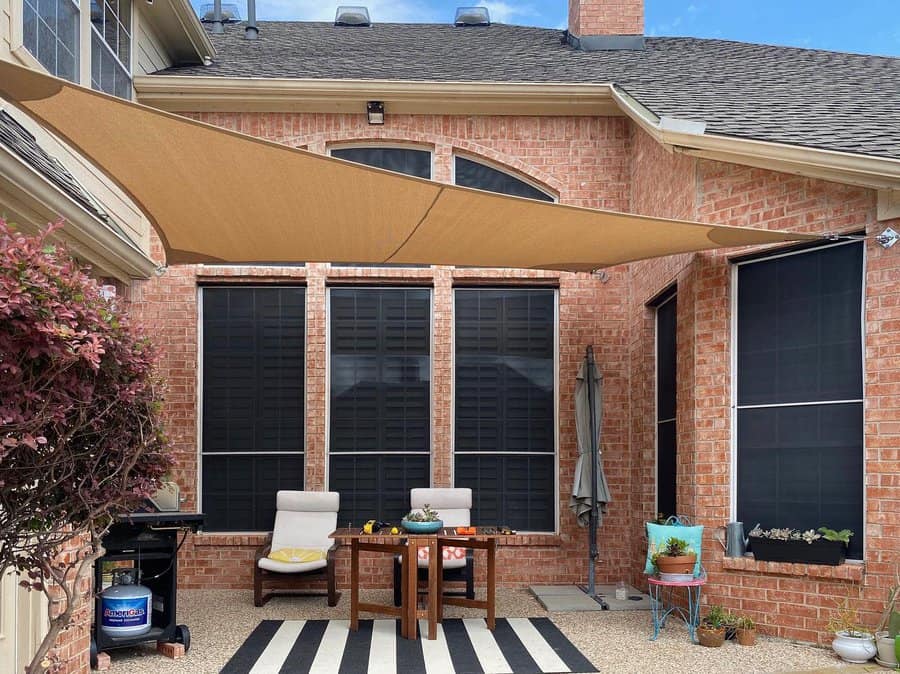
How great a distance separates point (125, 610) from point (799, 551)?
4.07 meters

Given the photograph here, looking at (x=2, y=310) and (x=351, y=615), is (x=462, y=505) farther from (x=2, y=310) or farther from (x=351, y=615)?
(x=2, y=310)

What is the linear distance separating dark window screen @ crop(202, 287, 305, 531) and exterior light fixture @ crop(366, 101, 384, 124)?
5.42 feet

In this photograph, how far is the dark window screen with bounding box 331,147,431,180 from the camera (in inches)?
336

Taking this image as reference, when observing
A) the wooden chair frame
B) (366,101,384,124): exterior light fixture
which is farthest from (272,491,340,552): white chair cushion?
(366,101,384,124): exterior light fixture

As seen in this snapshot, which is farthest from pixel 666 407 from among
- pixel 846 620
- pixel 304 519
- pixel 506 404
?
pixel 304 519

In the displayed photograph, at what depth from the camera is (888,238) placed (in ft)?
17.8

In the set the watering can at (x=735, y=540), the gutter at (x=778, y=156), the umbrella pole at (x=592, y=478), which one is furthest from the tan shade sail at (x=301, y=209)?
the watering can at (x=735, y=540)

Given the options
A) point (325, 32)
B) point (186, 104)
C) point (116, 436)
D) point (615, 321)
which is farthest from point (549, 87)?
point (116, 436)

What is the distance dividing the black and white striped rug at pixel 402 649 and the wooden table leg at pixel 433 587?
92 mm

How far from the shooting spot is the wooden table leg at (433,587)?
20.0 ft

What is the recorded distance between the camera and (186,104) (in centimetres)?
829

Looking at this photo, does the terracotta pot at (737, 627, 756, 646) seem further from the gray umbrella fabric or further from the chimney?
the chimney

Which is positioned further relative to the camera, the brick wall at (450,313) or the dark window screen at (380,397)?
the dark window screen at (380,397)

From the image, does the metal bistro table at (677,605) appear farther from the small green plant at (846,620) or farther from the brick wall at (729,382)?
the small green plant at (846,620)
